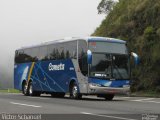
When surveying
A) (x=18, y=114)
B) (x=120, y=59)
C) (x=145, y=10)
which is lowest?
(x=18, y=114)

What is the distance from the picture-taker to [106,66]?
30.3 meters

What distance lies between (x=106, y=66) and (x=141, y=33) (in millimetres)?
14507

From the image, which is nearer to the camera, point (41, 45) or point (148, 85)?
point (41, 45)

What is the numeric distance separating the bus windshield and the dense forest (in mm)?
9148

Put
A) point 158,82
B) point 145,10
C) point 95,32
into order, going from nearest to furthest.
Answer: point 158,82 → point 145,10 → point 95,32

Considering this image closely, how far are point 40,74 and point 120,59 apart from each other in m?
7.56

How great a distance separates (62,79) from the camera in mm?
33500

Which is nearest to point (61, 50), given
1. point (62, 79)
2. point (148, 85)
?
point (62, 79)

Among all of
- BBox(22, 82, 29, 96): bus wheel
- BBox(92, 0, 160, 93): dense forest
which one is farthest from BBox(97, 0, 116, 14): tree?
BBox(22, 82, 29, 96): bus wheel

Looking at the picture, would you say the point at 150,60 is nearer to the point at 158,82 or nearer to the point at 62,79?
the point at 158,82

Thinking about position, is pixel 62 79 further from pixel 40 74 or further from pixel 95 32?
pixel 95 32

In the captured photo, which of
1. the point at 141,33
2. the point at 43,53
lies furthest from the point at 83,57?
the point at 141,33

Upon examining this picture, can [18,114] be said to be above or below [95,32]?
below

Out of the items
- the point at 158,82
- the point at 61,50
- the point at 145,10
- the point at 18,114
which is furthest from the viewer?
the point at 145,10
